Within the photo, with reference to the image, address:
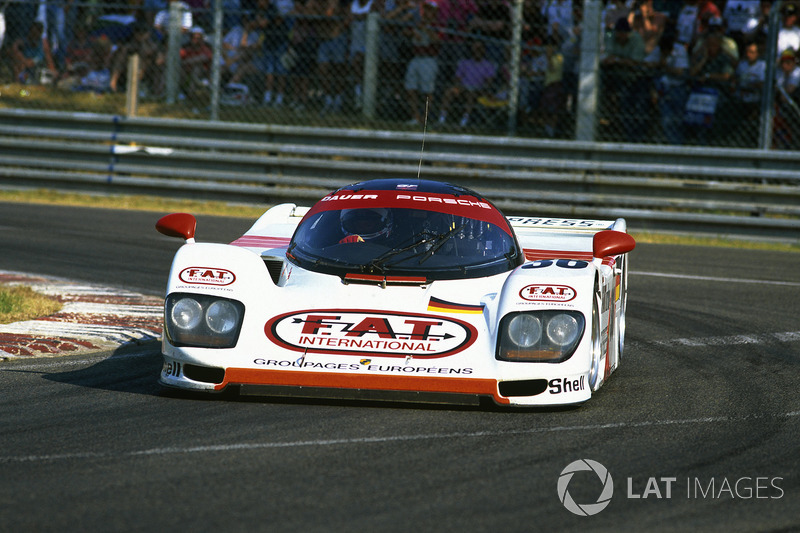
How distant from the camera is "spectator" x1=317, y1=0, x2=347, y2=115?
13398 mm

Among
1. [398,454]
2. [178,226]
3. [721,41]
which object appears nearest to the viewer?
[398,454]

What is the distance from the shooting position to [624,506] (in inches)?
141

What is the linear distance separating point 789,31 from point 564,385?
910 cm

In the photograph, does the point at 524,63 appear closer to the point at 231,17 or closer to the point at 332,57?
the point at 332,57

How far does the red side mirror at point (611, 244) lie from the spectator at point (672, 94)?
7.04m

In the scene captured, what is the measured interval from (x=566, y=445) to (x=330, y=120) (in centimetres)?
969

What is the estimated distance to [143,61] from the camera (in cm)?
1470

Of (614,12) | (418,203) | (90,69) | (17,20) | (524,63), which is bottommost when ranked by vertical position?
(418,203)

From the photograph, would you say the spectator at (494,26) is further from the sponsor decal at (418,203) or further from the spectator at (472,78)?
the sponsor decal at (418,203)

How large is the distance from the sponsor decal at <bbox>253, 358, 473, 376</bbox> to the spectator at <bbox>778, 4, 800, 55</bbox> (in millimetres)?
8973

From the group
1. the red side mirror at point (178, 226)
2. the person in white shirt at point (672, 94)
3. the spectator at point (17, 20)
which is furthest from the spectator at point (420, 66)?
the red side mirror at point (178, 226)

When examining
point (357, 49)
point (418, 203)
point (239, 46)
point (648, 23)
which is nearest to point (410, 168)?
point (357, 49)

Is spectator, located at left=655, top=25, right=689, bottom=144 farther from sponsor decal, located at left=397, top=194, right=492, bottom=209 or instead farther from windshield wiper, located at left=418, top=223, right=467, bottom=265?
windshield wiper, located at left=418, top=223, right=467, bottom=265

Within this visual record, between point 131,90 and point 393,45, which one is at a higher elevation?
point 393,45
